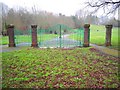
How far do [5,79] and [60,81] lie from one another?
183 cm

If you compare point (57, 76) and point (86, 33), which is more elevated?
point (86, 33)

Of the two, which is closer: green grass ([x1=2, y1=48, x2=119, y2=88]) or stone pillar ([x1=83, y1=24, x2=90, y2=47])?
green grass ([x1=2, y1=48, x2=119, y2=88])

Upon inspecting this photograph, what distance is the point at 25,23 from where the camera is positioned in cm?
2814

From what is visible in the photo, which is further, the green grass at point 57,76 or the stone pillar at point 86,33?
the stone pillar at point 86,33

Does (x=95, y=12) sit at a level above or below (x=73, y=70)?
above

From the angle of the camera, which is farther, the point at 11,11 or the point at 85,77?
the point at 11,11

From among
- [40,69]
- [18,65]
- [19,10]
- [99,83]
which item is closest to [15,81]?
[40,69]

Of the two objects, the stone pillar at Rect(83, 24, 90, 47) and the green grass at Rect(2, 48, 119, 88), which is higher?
the stone pillar at Rect(83, 24, 90, 47)

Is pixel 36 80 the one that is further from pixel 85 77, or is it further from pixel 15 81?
pixel 85 77

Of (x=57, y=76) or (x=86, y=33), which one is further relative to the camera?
(x=86, y=33)

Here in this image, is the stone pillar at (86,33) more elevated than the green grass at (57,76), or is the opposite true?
the stone pillar at (86,33)

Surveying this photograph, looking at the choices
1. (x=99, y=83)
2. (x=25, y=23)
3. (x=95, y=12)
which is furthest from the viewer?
(x=25, y=23)

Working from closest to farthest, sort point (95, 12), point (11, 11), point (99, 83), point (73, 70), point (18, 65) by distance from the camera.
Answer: point (99, 83) < point (73, 70) < point (18, 65) < point (95, 12) < point (11, 11)

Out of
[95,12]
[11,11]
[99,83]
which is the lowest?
[99,83]
